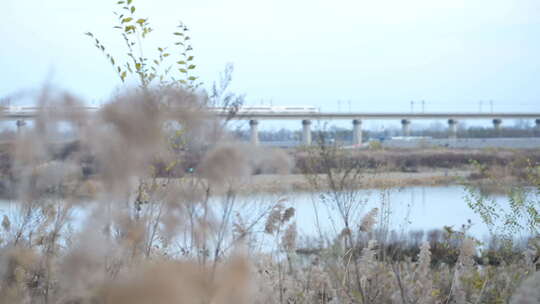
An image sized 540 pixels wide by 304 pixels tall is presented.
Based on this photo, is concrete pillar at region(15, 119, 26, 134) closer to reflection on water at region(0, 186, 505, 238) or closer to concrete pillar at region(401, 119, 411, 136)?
reflection on water at region(0, 186, 505, 238)

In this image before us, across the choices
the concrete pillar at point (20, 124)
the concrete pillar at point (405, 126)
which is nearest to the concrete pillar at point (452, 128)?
the concrete pillar at point (405, 126)

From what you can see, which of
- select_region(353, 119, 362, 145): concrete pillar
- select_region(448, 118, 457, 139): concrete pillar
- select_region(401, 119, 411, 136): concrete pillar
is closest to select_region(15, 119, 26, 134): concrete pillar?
select_region(353, 119, 362, 145): concrete pillar

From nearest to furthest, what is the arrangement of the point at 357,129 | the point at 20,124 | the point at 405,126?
the point at 20,124 → the point at 357,129 → the point at 405,126

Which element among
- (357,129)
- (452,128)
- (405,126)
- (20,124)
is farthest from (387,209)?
(405,126)

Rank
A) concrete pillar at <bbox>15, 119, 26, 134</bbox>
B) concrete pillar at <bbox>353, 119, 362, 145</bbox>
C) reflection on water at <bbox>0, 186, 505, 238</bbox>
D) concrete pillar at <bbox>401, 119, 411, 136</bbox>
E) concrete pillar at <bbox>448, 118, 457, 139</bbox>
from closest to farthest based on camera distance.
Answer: concrete pillar at <bbox>15, 119, 26, 134</bbox>, reflection on water at <bbox>0, 186, 505, 238</bbox>, concrete pillar at <bbox>353, 119, 362, 145</bbox>, concrete pillar at <bbox>448, 118, 457, 139</bbox>, concrete pillar at <bbox>401, 119, 411, 136</bbox>

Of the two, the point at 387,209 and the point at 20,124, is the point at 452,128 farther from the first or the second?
the point at 20,124

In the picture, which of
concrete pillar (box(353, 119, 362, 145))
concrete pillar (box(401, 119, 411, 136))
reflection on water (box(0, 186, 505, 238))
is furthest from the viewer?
concrete pillar (box(401, 119, 411, 136))

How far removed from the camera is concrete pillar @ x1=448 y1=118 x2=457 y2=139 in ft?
158

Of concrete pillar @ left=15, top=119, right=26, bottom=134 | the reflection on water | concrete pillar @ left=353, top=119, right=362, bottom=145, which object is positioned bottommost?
the reflection on water

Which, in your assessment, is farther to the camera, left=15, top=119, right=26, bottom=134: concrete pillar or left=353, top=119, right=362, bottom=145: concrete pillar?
left=353, top=119, right=362, bottom=145: concrete pillar

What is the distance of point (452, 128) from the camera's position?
171 feet

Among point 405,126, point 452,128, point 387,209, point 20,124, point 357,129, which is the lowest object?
point 387,209

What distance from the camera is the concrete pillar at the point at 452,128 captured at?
48.2 meters

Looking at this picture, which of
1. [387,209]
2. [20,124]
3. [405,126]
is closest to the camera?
[20,124]
